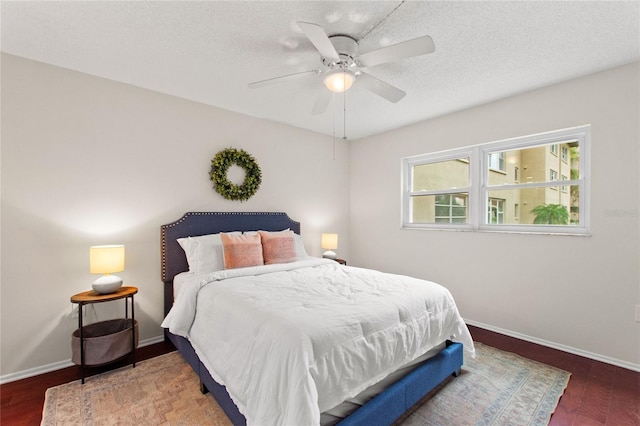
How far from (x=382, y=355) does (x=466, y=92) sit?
272cm

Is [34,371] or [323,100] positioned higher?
[323,100]

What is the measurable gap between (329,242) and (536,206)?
248 centimetres

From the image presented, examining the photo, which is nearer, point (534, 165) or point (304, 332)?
point (304, 332)

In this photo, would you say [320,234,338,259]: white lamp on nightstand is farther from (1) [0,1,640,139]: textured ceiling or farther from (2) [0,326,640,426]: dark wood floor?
(2) [0,326,640,426]: dark wood floor

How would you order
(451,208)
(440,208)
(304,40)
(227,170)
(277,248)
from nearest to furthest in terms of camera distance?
(304,40) → (277,248) → (227,170) → (451,208) → (440,208)

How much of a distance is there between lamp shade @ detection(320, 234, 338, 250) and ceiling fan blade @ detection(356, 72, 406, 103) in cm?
223

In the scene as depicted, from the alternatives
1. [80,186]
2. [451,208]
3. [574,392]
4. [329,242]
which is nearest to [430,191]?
[451,208]

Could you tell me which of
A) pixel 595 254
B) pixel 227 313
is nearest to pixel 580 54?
pixel 595 254

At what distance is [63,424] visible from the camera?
69.1 inches

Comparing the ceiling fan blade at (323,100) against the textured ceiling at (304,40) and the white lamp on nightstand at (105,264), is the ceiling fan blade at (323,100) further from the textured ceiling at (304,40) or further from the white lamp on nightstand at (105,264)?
the white lamp on nightstand at (105,264)

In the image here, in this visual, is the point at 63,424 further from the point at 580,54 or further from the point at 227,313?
the point at 580,54

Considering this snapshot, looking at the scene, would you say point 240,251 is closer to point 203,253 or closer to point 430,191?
point 203,253

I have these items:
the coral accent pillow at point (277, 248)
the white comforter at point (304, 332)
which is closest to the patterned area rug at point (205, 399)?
the white comforter at point (304, 332)

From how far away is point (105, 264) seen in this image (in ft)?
7.66
